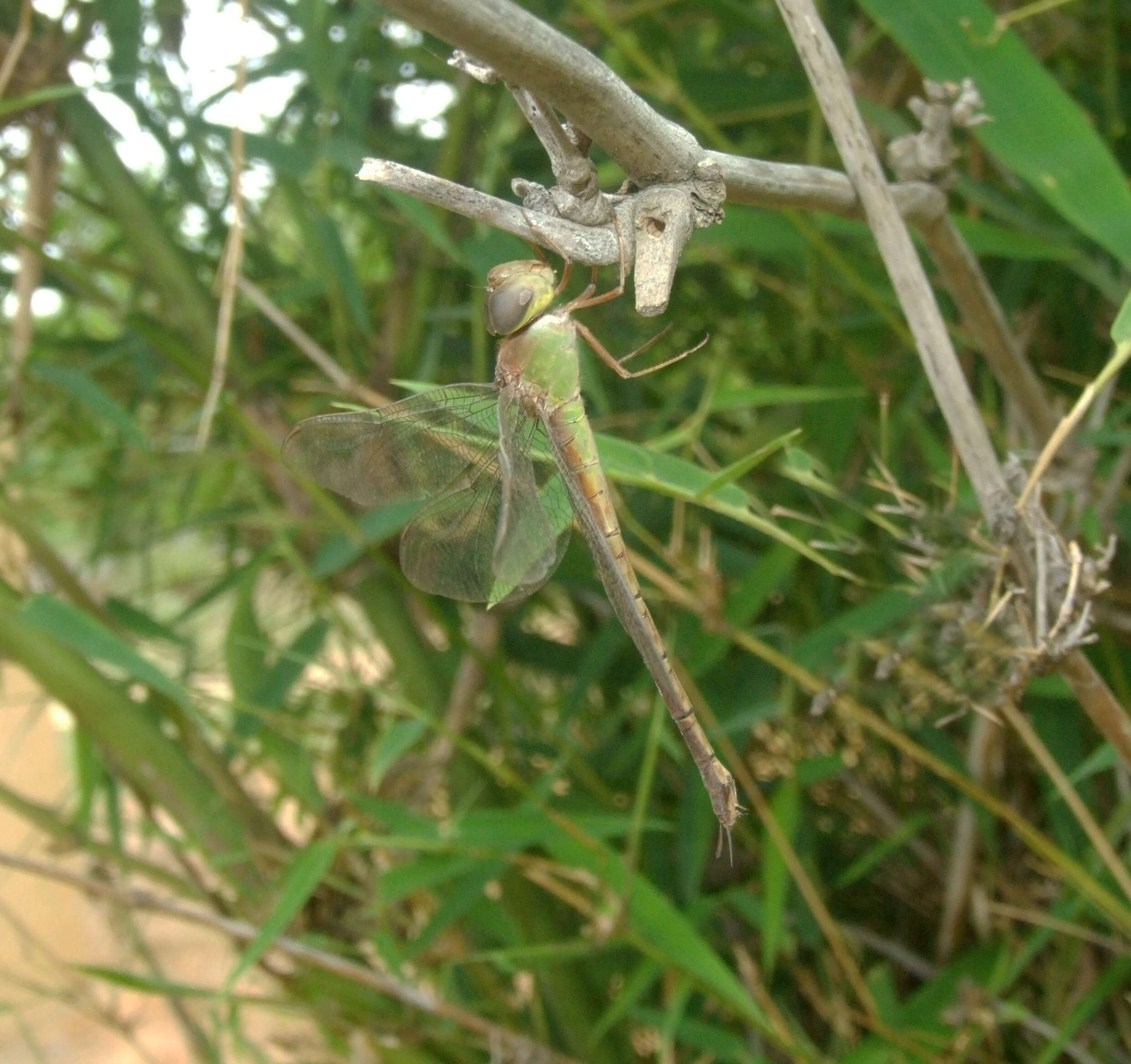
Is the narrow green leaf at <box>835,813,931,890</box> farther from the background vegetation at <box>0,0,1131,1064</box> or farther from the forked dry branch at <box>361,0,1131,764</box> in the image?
the forked dry branch at <box>361,0,1131,764</box>

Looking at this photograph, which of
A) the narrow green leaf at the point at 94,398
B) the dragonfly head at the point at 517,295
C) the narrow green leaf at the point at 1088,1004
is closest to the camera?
the dragonfly head at the point at 517,295

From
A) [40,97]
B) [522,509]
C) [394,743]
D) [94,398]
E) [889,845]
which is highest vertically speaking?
[40,97]

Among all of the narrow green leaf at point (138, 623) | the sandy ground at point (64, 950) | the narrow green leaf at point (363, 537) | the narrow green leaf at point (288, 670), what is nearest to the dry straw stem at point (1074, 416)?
the narrow green leaf at point (363, 537)

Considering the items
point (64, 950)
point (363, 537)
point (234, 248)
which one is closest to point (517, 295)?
point (234, 248)

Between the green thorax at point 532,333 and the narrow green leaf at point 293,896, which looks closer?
the green thorax at point 532,333

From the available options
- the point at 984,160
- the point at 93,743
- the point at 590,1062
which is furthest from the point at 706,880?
the point at 984,160

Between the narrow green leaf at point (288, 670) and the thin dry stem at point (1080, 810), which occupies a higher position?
the narrow green leaf at point (288, 670)

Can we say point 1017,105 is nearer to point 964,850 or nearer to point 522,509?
point 522,509

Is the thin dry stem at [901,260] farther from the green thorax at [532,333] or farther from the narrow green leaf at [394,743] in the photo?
the narrow green leaf at [394,743]
